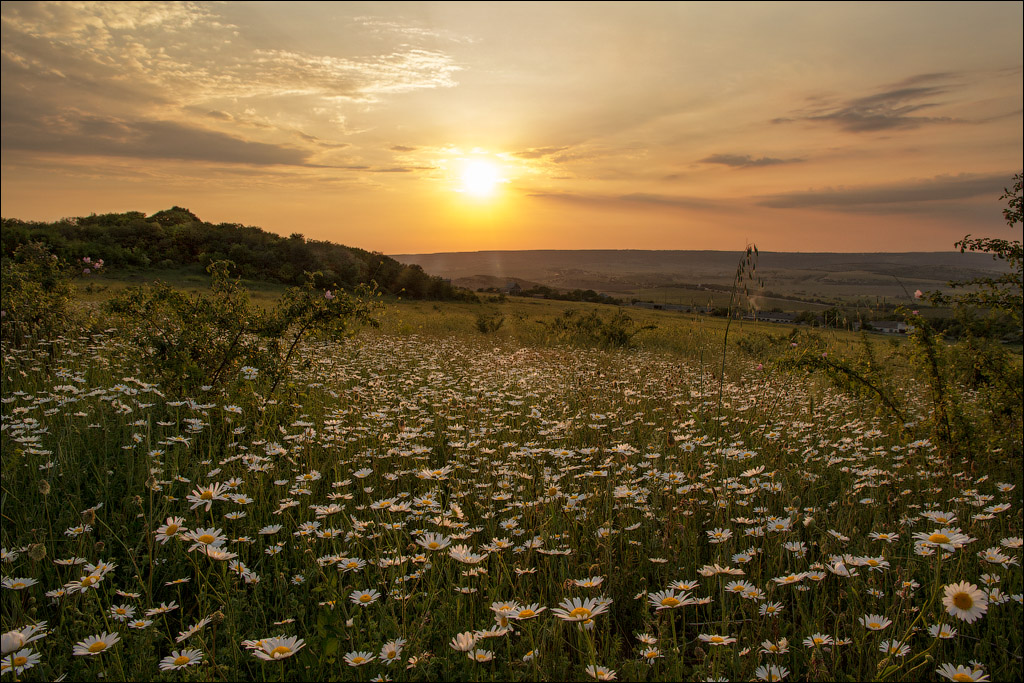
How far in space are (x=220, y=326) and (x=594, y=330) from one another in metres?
11.7

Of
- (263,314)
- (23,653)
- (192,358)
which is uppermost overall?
(263,314)

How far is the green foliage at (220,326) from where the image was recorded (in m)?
5.96

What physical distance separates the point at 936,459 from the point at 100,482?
6375 mm

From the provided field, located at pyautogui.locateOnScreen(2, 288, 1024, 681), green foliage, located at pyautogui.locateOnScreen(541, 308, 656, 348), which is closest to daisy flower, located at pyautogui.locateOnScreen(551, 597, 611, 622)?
field, located at pyautogui.locateOnScreen(2, 288, 1024, 681)

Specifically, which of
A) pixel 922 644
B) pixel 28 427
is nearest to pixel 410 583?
pixel 922 644

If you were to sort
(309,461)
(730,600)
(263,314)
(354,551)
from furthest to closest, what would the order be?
(263,314), (309,461), (354,551), (730,600)

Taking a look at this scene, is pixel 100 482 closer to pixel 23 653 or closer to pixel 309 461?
pixel 309 461

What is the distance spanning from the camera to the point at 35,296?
8.42m

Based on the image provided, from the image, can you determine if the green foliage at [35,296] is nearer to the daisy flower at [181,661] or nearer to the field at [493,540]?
the field at [493,540]

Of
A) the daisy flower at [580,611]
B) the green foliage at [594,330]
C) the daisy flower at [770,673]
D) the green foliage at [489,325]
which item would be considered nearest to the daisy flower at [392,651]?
the daisy flower at [580,611]

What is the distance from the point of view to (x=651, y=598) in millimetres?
2361

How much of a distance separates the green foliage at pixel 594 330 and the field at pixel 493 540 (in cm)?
780

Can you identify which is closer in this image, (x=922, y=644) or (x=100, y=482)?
(x=922, y=644)

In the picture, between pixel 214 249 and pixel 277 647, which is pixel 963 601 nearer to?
pixel 277 647
